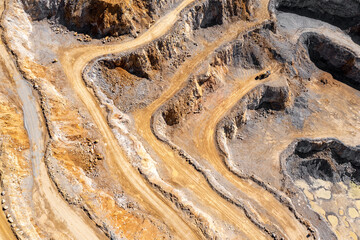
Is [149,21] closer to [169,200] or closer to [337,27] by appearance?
[169,200]

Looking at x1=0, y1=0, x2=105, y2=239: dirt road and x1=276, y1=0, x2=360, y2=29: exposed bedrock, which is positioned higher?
x1=276, y1=0, x2=360, y2=29: exposed bedrock

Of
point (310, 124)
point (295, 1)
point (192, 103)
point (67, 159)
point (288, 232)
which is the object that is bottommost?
point (67, 159)

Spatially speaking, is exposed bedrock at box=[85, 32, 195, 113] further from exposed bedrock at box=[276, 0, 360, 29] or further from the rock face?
exposed bedrock at box=[276, 0, 360, 29]

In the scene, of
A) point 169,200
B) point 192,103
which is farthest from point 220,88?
point 169,200

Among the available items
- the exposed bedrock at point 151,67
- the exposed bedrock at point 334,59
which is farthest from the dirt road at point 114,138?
the exposed bedrock at point 334,59

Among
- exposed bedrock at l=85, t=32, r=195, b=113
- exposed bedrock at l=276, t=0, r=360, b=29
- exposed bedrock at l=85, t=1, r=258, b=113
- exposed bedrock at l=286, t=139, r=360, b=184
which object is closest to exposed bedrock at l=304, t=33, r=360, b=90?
exposed bedrock at l=276, t=0, r=360, b=29

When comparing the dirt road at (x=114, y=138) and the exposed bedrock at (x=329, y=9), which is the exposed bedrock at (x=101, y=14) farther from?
the exposed bedrock at (x=329, y=9)

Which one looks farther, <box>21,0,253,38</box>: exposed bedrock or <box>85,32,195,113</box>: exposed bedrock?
<box>21,0,253,38</box>: exposed bedrock
